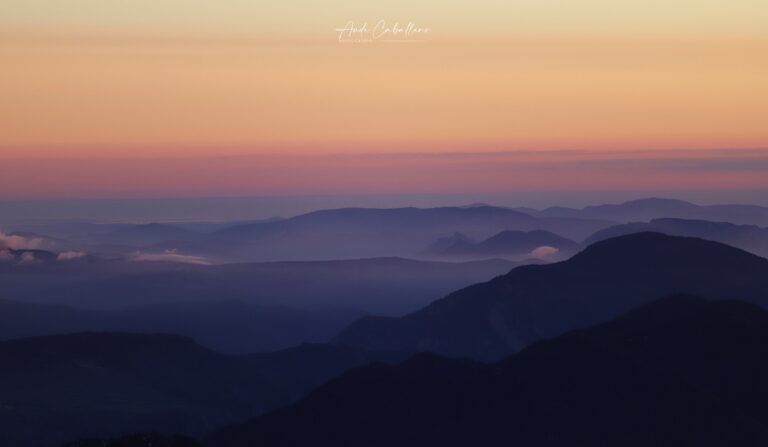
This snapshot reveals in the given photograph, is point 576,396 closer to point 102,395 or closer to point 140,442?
point 140,442

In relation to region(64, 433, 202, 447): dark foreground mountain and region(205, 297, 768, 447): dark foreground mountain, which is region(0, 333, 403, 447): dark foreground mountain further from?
region(64, 433, 202, 447): dark foreground mountain

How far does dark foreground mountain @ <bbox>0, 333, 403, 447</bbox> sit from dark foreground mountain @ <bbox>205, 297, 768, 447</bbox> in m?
45.9

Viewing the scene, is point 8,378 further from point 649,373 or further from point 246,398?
point 649,373

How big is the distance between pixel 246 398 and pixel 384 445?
81.3m

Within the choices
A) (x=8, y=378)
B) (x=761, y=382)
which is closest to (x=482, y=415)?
(x=761, y=382)

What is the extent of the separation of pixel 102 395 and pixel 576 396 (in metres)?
85.7

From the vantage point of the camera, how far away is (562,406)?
114 meters

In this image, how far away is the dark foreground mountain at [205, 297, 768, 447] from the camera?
109375mm

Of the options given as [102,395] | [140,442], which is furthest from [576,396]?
[102,395]

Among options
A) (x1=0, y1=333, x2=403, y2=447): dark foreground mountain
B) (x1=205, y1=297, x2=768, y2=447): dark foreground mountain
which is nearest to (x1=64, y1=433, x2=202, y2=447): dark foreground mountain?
(x1=205, y1=297, x2=768, y2=447): dark foreground mountain

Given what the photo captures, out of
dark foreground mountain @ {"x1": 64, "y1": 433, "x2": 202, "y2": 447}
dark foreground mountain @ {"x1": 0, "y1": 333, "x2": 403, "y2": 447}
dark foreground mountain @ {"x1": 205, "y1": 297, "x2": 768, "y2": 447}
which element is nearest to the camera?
dark foreground mountain @ {"x1": 64, "y1": 433, "x2": 202, "y2": 447}

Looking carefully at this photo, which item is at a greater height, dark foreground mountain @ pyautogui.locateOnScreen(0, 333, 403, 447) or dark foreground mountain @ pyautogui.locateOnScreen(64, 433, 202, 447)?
dark foreground mountain @ pyautogui.locateOnScreen(64, 433, 202, 447)

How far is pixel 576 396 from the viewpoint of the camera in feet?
378

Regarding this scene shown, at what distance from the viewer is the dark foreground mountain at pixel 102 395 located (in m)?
166
